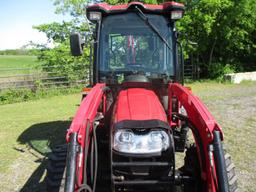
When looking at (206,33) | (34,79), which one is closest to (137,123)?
(34,79)

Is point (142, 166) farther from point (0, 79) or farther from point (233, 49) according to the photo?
point (233, 49)

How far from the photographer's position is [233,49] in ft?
66.7

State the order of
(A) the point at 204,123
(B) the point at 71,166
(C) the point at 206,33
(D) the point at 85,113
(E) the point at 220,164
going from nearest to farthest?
(B) the point at 71,166, (E) the point at 220,164, (A) the point at 204,123, (D) the point at 85,113, (C) the point at 206,33

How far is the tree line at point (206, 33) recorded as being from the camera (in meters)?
17.7

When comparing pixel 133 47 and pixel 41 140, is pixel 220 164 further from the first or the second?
pixel 41 140

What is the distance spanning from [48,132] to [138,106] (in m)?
5.12

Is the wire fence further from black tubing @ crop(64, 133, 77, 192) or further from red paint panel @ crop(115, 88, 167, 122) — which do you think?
black tubing @ crop(64, 133, 77, 192)

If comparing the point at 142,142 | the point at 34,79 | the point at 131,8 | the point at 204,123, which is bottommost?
the point at 34,79

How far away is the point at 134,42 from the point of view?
17.6ft

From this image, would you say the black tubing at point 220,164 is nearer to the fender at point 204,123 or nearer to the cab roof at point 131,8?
the fender at point 204,123

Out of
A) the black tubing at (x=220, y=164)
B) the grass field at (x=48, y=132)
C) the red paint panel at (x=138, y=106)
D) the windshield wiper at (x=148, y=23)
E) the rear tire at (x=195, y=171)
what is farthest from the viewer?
the grass field at (x=48, y=132)

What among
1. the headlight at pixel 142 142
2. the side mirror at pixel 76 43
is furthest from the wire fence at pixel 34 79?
the headlight at pixel 142 142

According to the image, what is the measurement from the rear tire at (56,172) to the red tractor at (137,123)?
10 mm

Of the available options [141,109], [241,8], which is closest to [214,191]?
[141,109]
